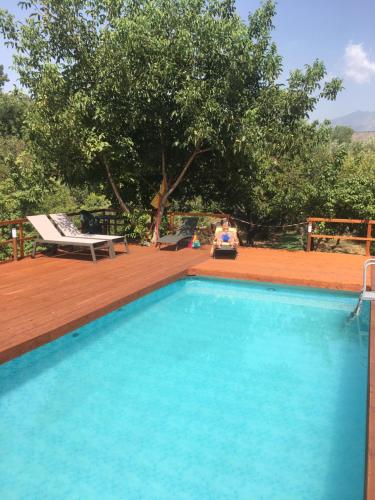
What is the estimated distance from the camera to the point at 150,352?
5184 mm

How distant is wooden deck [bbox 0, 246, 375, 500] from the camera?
490 cm

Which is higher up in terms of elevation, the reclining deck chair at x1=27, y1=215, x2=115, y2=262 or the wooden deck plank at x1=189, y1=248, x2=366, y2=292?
the reclining deck chair at x1=27, y1=215, x2=115, y2=262

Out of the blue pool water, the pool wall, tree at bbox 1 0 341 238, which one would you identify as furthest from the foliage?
the pool wall

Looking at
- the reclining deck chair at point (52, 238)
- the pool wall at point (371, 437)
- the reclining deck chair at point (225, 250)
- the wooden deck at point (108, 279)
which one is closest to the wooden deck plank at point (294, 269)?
the wooden deck at point (108, 279)

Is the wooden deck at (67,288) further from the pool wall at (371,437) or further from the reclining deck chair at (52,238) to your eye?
the pool wall at (371,437)

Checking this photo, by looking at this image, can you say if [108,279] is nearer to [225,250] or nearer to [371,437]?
[225,250]

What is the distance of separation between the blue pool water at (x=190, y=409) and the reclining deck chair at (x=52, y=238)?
233 centimetres

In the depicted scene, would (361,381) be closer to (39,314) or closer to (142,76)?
(39,314)

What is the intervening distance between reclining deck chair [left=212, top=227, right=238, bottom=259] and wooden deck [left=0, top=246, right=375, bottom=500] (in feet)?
0.65

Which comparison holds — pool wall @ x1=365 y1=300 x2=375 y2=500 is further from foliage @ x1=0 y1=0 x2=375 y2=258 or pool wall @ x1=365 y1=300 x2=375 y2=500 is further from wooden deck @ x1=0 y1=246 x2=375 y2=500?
foliage @ x1=0 y1=0 x2=375 y2=258

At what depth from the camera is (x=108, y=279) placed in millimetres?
7082

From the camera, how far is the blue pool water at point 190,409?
3.07 meters

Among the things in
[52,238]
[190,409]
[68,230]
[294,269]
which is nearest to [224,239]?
[294,269]

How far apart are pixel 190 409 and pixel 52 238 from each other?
5.46 meters
